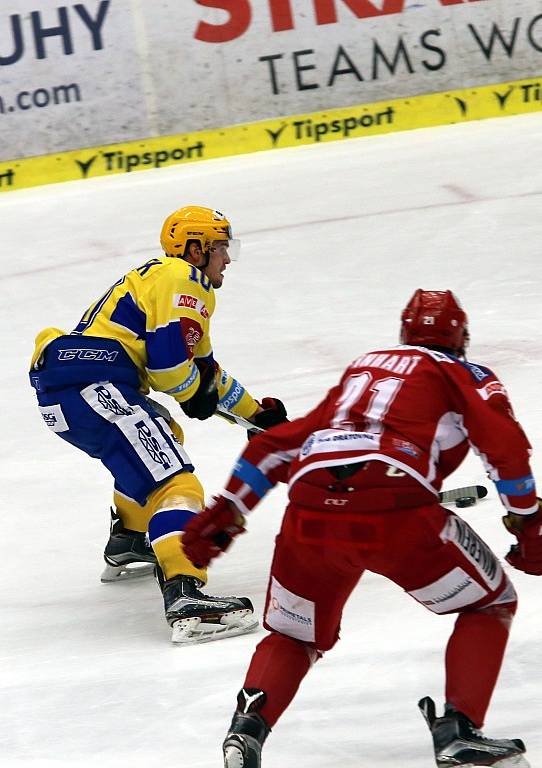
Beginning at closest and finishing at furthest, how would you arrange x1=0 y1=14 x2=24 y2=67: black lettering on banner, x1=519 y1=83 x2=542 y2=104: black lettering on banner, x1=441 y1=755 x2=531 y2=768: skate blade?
x1=441 y1=755 x2=531 y2=768: skate blade, x1=0 y1=14 x2=24 y2=67: black lettering on banner, x1=519 y1=83 x2=542 y2=104: black lettering on banner

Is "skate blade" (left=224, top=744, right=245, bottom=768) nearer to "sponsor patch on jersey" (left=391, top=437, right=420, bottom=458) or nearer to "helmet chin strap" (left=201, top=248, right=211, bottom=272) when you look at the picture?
"sponsor patch on jersey" (left=391, top=437, right=420, bottom=458)

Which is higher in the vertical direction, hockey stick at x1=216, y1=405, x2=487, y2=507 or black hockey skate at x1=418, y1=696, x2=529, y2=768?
black hockey skate at x1=418, y1=696, x2=529, y2=768

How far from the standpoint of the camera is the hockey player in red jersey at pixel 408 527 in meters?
2.76

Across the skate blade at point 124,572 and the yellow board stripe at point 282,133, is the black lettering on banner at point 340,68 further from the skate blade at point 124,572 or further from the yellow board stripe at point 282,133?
the skate blade at point 124,572

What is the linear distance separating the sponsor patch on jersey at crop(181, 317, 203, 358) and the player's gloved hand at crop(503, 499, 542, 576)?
1576 mm

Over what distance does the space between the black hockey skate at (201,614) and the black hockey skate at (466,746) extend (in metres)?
1.22

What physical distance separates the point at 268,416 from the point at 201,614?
40.6 inches

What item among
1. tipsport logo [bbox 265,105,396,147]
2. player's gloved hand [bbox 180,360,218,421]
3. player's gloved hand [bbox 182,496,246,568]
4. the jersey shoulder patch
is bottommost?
tipsport logo [bbox 265,105,396,147]

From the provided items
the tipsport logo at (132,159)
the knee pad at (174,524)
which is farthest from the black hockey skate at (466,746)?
the tipsport logo at (132,159)

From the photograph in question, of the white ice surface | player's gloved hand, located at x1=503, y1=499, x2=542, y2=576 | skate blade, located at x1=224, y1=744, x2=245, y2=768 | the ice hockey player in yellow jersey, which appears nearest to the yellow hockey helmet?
the ice hockey player in yellow jersey

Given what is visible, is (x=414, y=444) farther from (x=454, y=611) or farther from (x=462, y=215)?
(x=462, y=215)

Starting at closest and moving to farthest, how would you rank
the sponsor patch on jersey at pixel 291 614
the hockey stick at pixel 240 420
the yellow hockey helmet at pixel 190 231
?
the sponsor patch on jersey at pixel 291 614, the yellow hockey helmet at pixel 190 231, the hockey stick at pixel 240 420

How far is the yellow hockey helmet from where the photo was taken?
4.50m

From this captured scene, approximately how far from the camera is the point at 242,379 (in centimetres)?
612
